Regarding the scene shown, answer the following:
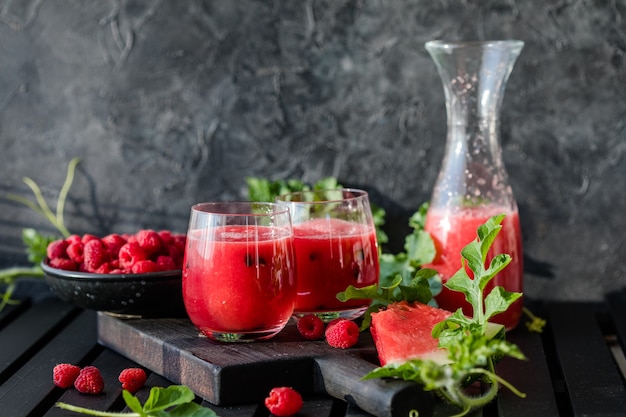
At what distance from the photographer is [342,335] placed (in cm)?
138

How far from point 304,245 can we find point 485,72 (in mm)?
447

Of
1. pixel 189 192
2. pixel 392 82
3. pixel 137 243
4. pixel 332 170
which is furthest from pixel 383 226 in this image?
pixel 137 243

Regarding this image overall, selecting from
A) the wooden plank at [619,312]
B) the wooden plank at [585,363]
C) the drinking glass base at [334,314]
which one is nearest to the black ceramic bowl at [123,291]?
the drinking glass base at [334,314]

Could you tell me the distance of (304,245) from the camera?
1.51 meters

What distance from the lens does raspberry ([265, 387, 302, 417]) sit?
125 cm

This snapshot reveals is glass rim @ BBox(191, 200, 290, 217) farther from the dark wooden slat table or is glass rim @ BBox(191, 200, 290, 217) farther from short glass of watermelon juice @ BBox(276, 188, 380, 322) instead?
the dark wooden slat table

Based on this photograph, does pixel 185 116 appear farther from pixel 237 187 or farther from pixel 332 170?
pixel 332 170

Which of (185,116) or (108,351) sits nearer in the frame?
(108,351)

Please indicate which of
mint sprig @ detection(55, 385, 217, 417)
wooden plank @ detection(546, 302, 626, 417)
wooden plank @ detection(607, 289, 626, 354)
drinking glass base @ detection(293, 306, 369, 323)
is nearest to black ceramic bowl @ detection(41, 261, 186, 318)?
drinking glass base @ detection(293, 306, 369, 323)

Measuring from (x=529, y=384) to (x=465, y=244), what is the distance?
0.32 metres

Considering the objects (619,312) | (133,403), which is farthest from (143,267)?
(619,312)

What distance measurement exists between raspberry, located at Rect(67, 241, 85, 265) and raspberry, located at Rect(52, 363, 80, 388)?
0.25 m

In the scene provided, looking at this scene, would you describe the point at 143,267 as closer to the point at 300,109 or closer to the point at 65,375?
the point at 65,375

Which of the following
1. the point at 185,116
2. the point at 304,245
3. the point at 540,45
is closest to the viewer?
the point at 304,245
